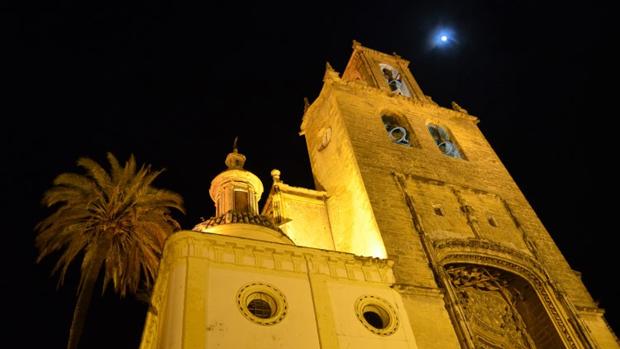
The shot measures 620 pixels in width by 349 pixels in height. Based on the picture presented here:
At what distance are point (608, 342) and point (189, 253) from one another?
1424 cm

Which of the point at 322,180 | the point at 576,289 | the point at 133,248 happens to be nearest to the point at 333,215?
the point at 322,180

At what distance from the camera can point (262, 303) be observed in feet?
46.9

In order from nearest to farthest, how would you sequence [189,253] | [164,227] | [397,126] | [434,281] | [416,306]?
[189,253], [416,306], [434,281], [164,227], [397,126]

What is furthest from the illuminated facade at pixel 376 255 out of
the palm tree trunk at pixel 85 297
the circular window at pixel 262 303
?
the palm tree trunk at pixel 85 297

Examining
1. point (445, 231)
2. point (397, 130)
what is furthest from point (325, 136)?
point (445, 231)

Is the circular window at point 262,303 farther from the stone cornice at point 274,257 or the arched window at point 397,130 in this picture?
the arched window at point 397,130

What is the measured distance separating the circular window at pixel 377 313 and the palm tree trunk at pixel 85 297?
799cm

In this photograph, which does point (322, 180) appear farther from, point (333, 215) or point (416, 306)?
point (416, 306)

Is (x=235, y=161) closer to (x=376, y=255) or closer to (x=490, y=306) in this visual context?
(x=376, y=255)

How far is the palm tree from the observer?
55.6ft

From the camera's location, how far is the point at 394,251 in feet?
57.4

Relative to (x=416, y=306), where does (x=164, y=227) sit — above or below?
above

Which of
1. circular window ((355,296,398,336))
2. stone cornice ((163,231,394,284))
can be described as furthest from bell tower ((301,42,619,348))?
stone cornice ((163,231,394,284))

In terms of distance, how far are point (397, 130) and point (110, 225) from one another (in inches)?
566
